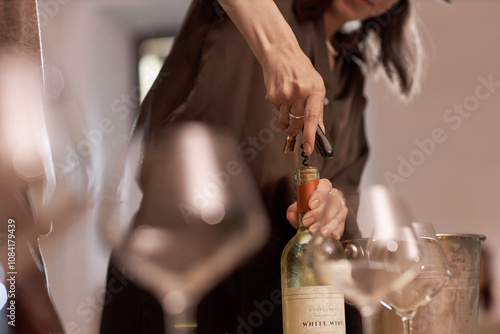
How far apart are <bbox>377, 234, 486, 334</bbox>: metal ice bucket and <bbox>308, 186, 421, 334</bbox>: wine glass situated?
59 mm

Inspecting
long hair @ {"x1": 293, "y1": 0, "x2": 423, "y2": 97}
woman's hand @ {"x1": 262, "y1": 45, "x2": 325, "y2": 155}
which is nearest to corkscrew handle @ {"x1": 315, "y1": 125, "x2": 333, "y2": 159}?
woman's hand @ {"x1": 262, "y1": 45, "x2": 325, "y2": 155}

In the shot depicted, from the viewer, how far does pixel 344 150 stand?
0.91m

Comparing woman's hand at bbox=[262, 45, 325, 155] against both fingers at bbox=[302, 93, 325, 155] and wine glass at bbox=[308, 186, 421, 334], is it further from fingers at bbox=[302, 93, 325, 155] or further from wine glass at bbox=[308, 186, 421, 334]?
wine glass at bbox=[308, 186, 421, 334]

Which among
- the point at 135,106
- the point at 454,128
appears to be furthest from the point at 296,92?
the point at 454,128

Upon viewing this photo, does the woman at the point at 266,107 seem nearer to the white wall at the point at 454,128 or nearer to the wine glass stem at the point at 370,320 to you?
the wine glass stem at the point at 370,320

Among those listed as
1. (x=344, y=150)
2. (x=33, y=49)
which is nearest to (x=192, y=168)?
(x=33, y=49)

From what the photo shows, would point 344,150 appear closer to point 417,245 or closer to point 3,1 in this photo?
point 417,245

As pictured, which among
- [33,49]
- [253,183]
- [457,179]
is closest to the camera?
[33,49]

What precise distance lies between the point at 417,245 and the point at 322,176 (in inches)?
12.5

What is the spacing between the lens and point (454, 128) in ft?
4.38

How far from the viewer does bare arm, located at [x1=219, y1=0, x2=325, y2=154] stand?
634 millimetres

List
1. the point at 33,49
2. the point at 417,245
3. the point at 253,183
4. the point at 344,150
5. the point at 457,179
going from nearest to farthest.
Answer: the point at 417,245 < the point at 33,49 < the point at 253,183 < the point at 344,150 < the point at 457,179

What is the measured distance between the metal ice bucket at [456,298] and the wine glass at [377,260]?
0.07 m

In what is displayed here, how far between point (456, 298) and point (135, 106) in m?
Result: 0.44
